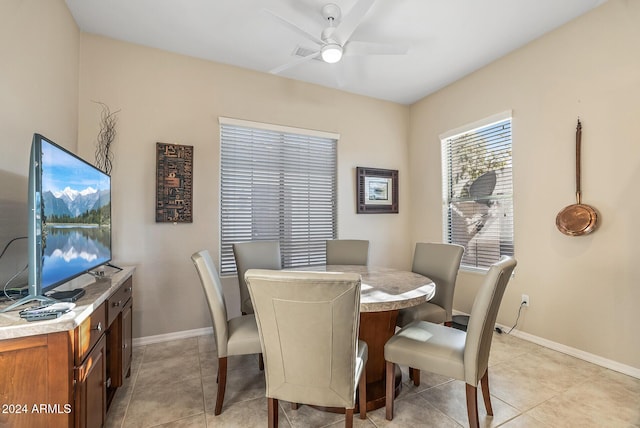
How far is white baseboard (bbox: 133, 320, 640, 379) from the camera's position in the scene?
2288 millimetres

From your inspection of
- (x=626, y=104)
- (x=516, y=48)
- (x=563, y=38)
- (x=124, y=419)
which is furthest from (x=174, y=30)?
(x=626, y=104)

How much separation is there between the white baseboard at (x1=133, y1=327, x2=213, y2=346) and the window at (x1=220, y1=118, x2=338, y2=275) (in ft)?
2.15

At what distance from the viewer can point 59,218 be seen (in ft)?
4.43

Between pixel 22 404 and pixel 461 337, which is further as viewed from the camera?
pixel 461 337

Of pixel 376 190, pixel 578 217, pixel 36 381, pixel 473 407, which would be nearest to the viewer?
pixel 36 381

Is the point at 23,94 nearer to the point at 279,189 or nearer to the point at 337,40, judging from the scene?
the point at 337,40

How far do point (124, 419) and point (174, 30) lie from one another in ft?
10.2

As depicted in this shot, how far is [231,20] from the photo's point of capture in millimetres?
2549

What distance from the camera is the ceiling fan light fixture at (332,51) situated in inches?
89.0

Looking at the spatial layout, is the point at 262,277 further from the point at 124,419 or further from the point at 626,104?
the point at 626,104

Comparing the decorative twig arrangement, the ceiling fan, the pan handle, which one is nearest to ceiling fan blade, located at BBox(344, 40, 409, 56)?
the ceiling fan

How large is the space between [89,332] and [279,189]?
2.45m

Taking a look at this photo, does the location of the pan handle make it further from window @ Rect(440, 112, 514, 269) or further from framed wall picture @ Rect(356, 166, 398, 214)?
framed wall picture @ Rect(356, 166, 398, 214)

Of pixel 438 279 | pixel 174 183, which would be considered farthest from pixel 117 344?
pixel 438 279
